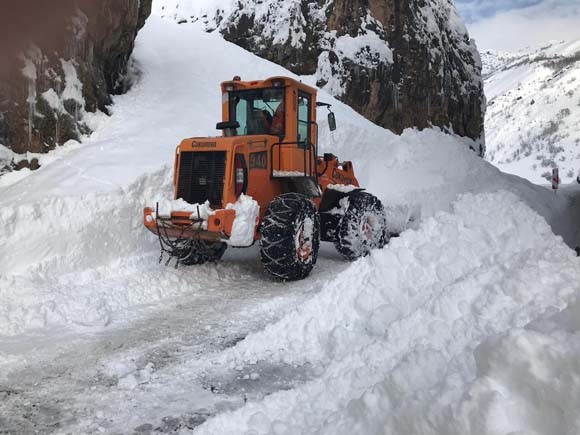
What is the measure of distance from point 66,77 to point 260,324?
662 centimetres

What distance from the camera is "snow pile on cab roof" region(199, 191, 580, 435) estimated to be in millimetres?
2189

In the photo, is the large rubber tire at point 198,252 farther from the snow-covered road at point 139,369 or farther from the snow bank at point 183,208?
the snow-covered road at point 139,369

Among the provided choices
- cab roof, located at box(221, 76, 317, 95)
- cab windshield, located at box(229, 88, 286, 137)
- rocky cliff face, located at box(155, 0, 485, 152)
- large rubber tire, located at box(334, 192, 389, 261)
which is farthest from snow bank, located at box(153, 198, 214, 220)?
rocky cliff face, located at box(155, 0, 485, 152)

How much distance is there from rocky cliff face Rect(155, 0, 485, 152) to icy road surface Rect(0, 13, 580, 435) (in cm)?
1141

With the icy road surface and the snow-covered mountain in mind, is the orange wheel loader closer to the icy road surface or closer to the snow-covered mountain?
the icy road surface

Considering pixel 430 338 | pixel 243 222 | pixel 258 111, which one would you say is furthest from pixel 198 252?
pixel 430 338

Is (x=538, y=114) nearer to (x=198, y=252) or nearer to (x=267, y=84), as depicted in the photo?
(x=267, y=84)

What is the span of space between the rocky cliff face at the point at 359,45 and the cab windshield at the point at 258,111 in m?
12.0

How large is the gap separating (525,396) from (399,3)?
22173 mm

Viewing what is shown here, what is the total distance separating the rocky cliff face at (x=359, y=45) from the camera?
64.5ft

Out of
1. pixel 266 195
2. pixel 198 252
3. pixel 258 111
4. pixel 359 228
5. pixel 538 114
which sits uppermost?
pixel 258 111

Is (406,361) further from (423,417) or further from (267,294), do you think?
(267,294)

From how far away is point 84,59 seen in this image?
401 inches

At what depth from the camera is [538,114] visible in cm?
6262
